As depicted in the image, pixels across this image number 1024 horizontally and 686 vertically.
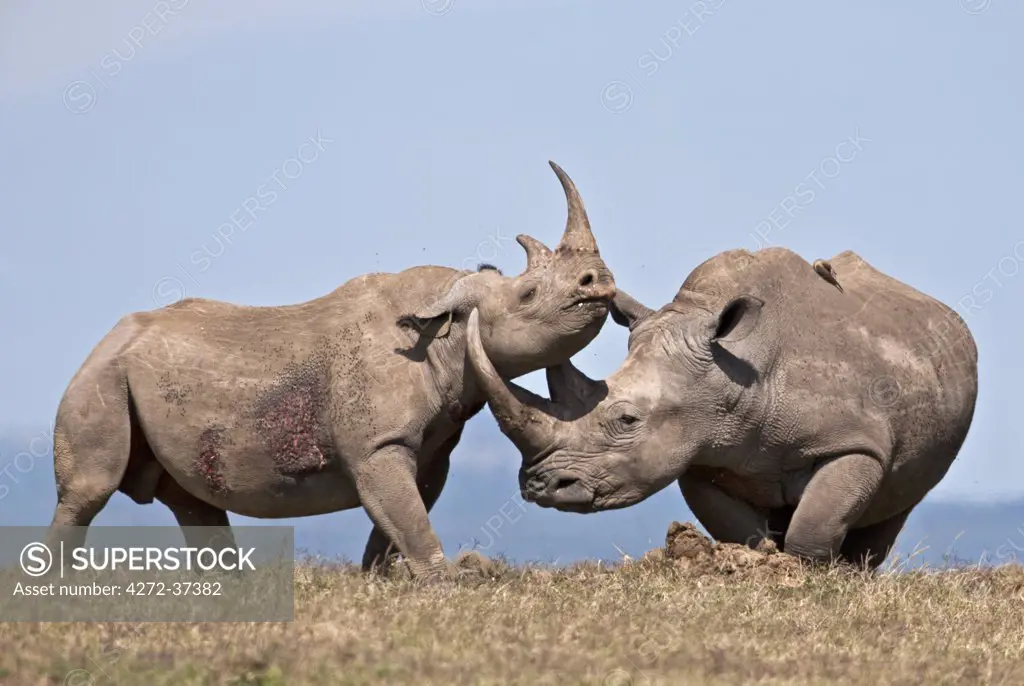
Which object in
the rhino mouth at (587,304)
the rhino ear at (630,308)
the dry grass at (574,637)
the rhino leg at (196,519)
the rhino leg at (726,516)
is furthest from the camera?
the rhino leg at (726,516)

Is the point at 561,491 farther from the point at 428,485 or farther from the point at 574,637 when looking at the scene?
the point at 574,637

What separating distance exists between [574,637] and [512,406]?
288cm

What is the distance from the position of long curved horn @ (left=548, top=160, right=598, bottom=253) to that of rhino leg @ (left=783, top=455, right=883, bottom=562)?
2.58 meters

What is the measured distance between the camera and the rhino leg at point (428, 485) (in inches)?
494

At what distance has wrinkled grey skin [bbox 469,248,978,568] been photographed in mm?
12602

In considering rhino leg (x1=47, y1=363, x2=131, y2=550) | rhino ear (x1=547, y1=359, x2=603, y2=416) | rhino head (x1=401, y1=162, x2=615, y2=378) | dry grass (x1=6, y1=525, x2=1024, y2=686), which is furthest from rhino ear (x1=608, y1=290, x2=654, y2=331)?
rhino leg (x1=47, y1=363, x2=131, y2=550)

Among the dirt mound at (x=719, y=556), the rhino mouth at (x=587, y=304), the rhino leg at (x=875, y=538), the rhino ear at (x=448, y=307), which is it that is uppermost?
the rhino ear at (x=448, y=307)

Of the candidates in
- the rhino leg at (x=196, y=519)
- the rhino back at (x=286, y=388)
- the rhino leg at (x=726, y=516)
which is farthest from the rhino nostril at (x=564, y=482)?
the rhino leg at (x=196, y=519)

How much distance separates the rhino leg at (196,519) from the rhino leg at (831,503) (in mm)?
4131

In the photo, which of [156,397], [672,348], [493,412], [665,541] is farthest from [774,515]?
[156,397]

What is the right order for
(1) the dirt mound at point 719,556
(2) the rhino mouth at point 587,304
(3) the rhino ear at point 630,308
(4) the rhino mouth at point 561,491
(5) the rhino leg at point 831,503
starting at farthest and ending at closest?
(3) the rhino ear at point 630,308, (5) the rhino leg at point 831,503, (4) the rhino mouth at point 561,491, (1) the dirt mound at point 719,556, (2) the rhino mouth at point 587,304

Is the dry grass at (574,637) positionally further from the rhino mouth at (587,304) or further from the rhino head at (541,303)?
the rhino mouth at (587,304)

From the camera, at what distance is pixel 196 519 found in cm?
1332

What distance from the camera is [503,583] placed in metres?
11.4
